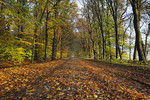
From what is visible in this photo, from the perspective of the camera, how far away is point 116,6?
47.0ft

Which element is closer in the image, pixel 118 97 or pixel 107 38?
pixel 118 97

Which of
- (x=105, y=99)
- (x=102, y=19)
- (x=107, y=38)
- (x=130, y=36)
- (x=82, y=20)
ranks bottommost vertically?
(x=105, y=99)

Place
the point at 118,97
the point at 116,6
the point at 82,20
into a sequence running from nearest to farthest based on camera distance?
the point at 118,97 → the point at 116,6 → the point at 82,20

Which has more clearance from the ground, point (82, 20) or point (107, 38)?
point (82, 20)

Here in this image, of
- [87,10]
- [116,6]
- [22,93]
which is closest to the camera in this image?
[22,93]

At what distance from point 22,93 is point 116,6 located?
16.9 metres

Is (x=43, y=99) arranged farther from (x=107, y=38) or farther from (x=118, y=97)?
(x=107, y=38)

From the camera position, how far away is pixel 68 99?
288 cm

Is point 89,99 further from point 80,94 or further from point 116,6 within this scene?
point 116,6

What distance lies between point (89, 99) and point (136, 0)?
512 inches

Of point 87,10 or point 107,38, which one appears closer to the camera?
point 107,38

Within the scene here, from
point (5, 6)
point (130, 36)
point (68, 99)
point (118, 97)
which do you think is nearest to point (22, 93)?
point (68, 99)

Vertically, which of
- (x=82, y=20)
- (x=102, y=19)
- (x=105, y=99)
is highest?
(x=82, y=20)

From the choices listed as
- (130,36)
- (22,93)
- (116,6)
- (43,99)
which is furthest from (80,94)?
(130,36)
